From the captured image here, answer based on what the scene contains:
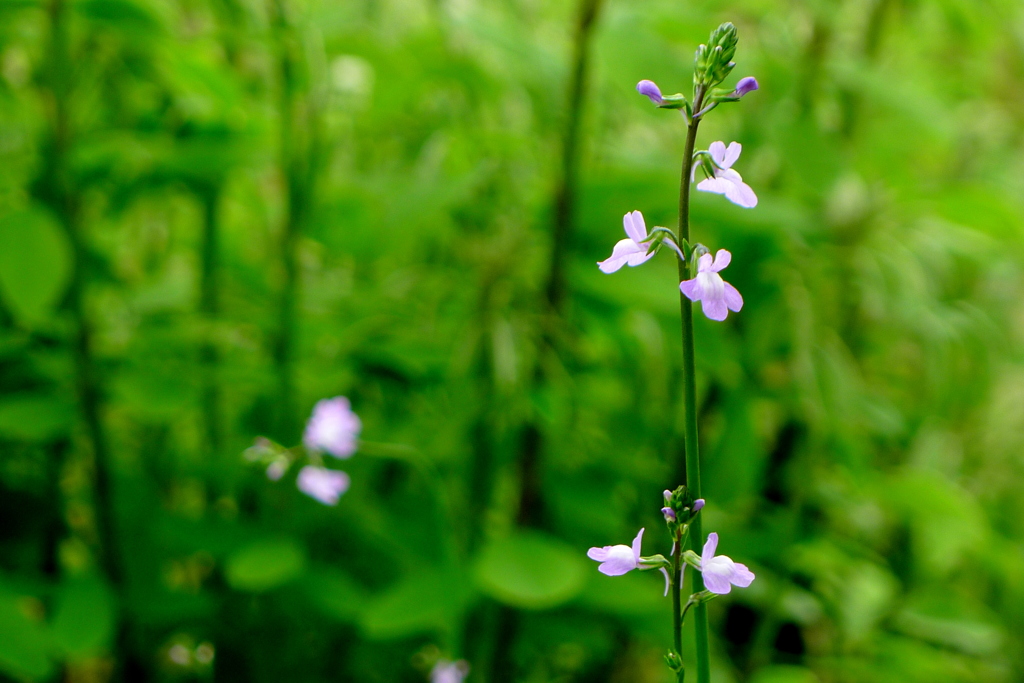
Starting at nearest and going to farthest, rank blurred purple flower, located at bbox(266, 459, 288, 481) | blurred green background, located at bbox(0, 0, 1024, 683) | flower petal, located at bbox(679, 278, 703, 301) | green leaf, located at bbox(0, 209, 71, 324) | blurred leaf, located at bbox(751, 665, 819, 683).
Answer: flower petal, located at bbox(679, 278, 703, 301) → blurred purple flower, located at bbox(266, 459, 288, 481) → green leaf, located at bbox(0, 209, 71, 324) → blurred green background, located at bbox(0, 0, 1024, 683) → blurred leaf, located at bbox(751, 665, 819, 683)

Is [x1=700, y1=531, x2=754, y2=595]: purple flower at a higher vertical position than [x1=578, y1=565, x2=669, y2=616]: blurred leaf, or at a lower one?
higher

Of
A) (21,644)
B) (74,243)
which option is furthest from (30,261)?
(21,644)

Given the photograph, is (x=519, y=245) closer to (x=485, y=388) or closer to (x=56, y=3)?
(x=485, y=388)

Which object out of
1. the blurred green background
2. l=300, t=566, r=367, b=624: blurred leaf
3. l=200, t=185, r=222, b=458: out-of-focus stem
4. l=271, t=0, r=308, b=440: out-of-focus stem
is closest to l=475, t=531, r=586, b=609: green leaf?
the blurred green background

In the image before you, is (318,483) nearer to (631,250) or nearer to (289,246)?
(289,246)

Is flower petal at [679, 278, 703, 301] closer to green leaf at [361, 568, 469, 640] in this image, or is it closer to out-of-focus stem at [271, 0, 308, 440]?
green leaf at [361, 568, 469, 640]
